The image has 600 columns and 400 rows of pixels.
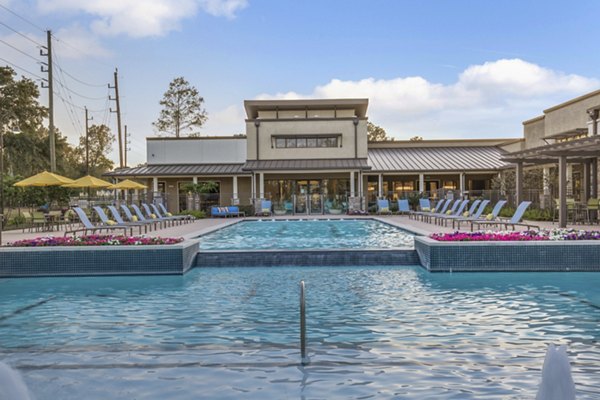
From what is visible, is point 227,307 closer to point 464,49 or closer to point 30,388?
point 30,388

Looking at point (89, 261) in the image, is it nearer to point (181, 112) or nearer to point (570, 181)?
point (570, 181)

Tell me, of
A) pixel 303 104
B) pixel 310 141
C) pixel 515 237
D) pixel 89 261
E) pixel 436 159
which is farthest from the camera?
pixel 436 159

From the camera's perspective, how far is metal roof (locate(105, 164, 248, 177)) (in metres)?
32.6

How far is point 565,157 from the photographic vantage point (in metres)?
19.7

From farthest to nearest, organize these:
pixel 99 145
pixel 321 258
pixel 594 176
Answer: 1. pixel 99 145
2. pixel 594 176
3. pixel 321 258

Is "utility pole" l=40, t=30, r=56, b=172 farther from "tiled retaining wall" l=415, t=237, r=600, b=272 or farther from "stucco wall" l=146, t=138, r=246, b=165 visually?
"tiled retaining wall" l=415, t=237, r=600, b=272

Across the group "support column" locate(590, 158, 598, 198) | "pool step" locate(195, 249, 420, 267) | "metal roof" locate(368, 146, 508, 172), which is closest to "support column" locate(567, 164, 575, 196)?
"support column" locate(590, 158, 598, 198)

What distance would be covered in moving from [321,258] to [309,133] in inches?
870

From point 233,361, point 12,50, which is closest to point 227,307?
point 233,361

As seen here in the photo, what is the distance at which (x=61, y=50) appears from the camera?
3250 centimetres

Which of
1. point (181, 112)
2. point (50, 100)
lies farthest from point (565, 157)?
point (181, 112)

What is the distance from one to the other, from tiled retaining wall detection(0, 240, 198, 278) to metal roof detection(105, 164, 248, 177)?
2137cm

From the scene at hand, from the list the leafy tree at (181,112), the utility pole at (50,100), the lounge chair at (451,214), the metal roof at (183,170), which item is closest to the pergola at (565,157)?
the lounge chair at (451,214)

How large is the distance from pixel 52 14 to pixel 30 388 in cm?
3022
